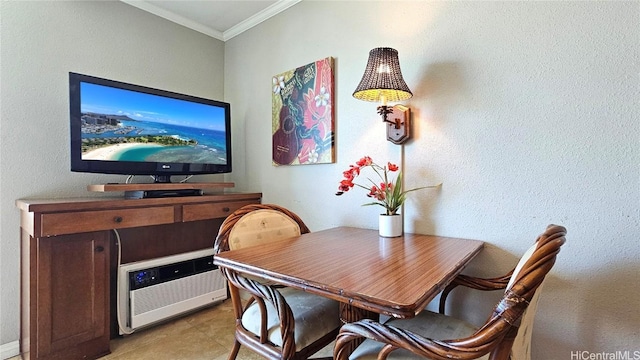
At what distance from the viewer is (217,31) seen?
2.82m

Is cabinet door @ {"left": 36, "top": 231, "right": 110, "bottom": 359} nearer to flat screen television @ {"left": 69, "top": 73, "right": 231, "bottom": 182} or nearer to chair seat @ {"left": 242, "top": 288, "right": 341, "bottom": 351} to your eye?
flat screen television @ {"left": 69, "top": 73, "right": 231, "bottom": 182}

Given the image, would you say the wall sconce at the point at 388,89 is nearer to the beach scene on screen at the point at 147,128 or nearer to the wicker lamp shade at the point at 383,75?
the wicker lamp shade at the point at 383,75

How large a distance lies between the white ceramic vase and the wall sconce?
437mm

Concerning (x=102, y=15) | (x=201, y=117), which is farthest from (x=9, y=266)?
(x=102, y=15)

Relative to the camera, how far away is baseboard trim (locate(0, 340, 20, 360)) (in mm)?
1733

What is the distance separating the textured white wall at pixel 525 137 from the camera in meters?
1.17

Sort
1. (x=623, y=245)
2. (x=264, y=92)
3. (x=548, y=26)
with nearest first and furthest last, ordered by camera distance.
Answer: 1. (x=623, y=245)
2. (x=548, y=26)
3. (x=264, y=92)

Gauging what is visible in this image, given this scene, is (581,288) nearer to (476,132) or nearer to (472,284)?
(472,284)

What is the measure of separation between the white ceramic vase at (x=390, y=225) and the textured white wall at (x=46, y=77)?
201 centimetres

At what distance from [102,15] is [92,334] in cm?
218

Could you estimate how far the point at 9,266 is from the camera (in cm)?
180

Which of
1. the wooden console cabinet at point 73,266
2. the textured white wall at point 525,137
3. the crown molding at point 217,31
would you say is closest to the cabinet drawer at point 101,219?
the wooden console cabinet at point 73,266

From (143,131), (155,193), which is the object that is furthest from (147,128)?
(155,193)

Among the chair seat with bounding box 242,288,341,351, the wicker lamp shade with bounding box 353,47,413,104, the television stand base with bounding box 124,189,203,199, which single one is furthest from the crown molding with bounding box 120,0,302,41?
the chair seat with bounding box 242,288,341,351
